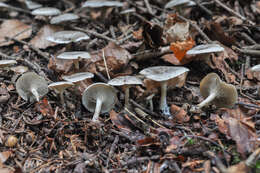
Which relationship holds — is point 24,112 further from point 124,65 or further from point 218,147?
point 218,147

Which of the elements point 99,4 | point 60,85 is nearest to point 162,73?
point 60,85

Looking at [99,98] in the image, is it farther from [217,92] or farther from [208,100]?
[217,92]

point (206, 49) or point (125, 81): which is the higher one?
point (206, 49)

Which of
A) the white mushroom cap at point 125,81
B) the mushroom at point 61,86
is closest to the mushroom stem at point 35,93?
the mushroom at point 61,86


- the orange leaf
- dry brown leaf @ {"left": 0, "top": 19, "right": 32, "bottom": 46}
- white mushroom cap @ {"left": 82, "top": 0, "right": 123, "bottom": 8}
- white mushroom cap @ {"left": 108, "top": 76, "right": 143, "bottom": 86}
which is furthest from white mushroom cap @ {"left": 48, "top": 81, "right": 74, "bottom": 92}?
white mushroom cap @ {"left": 82, "top": 0, "right": 123, "bottom": 8}

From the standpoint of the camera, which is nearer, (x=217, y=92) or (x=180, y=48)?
(x=217, y=92)
